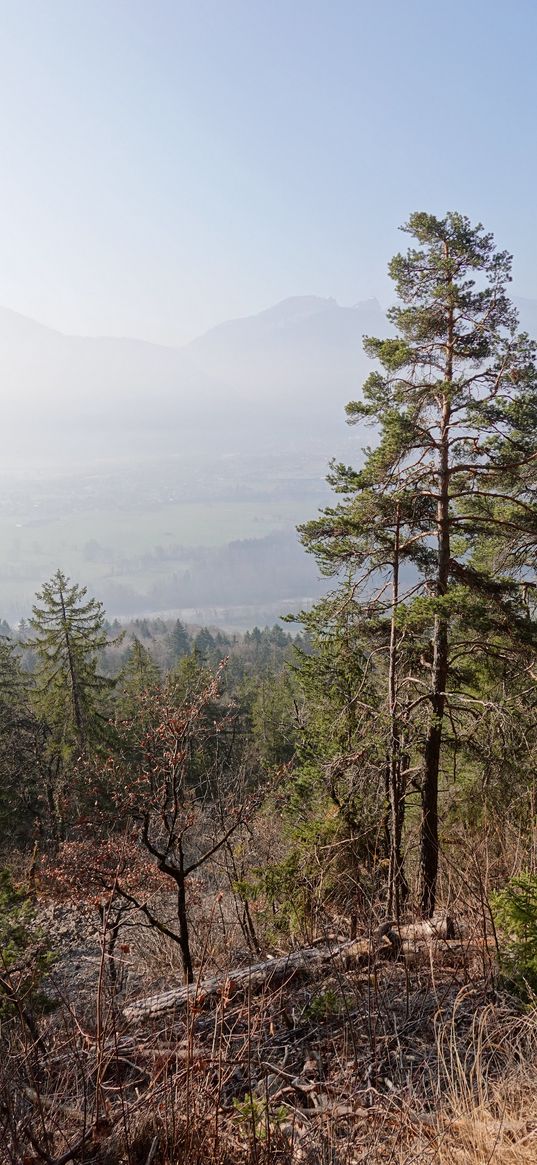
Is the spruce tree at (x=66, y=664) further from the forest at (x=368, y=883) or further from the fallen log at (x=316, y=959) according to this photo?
the fallen log at (x=316, y=959)

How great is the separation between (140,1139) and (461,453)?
293 inches

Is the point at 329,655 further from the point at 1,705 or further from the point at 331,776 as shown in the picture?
the point at 1,705

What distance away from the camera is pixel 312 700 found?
10.1m

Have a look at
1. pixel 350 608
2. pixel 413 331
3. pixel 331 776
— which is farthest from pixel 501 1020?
pixel 413 331

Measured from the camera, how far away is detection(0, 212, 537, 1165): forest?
8.26ft

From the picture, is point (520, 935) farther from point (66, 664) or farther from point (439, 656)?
point (66, 664)

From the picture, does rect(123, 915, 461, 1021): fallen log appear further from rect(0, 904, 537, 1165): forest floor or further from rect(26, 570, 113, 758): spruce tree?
rect(26, 570, 113, 758): spruce tree

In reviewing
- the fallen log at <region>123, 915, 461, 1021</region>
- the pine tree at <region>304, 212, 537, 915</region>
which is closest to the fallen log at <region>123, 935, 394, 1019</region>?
the fallen log at <region>123, 915, 461, 1021</region>

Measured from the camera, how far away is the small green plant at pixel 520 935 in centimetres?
348

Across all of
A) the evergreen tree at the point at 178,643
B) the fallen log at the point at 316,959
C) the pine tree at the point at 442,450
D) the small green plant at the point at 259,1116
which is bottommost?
the evergreen tree at the point at 178,643

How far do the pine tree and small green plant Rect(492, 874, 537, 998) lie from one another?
3370 millimetres

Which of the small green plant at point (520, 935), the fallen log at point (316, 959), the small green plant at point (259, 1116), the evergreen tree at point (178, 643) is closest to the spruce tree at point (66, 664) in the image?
the fallen log at point (316, 959)

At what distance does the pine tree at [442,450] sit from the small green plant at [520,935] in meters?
3.37

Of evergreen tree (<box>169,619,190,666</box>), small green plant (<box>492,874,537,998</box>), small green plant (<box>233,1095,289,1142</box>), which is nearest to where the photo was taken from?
small green plant (<box>233,1095,289,1142</box>)
